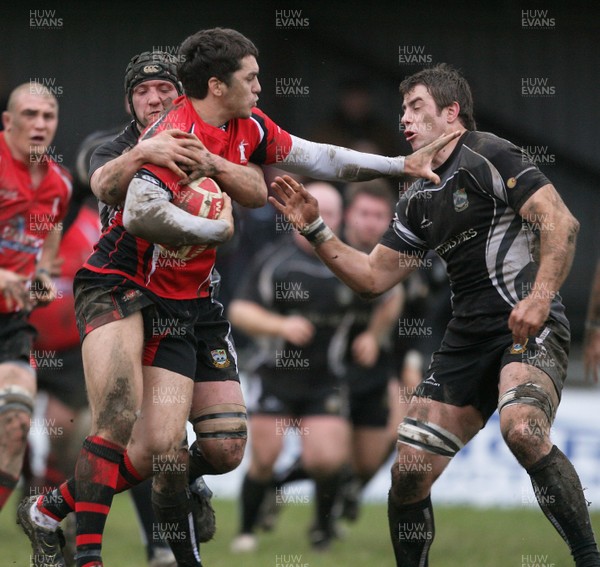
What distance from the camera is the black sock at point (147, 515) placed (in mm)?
7062

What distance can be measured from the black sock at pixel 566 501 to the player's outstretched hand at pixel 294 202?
1.63 m

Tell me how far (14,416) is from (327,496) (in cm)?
263

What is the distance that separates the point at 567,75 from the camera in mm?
12672

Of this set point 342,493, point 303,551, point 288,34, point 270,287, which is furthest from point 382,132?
point 303,551

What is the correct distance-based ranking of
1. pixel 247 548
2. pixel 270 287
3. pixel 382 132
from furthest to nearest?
pixel 382 132, pixel 270 287, pixel 247 548

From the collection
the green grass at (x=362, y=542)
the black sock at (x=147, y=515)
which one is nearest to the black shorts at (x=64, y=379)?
the green grass at (x=362, y=542)

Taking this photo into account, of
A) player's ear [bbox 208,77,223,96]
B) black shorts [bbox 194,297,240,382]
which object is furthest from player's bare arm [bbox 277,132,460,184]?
black shorts [bbox 194,297,240,382]

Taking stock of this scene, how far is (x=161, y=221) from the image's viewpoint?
209 inches

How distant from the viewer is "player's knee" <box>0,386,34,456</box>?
709 cm

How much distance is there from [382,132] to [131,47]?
2.57 metres

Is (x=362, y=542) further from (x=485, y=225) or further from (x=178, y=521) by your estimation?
(x=485, y=225)

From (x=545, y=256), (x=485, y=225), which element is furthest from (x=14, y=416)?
(x=545, y=256)

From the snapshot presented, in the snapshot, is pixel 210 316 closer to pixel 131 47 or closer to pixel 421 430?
pixel 421 430

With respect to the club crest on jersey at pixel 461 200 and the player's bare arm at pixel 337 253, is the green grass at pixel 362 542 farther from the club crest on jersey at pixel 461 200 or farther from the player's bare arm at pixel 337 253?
the club crest on jersey at pixel 461 200
